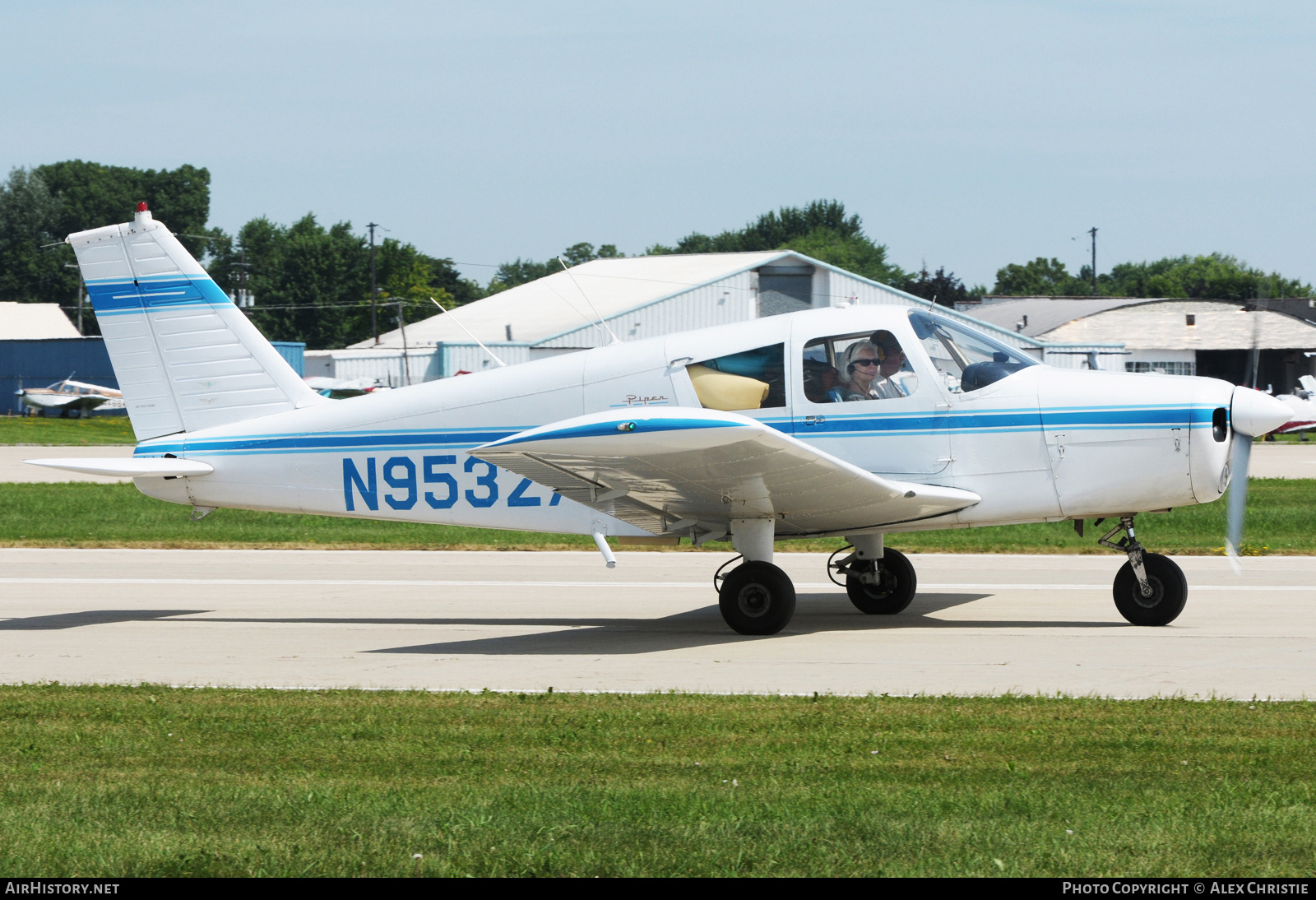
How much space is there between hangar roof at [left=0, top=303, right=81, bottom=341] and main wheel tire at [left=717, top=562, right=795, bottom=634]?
9179 centimetres

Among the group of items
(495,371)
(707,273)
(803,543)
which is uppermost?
(707,273)

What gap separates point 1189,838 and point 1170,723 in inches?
84.0

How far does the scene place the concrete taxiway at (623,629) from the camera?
348 inches

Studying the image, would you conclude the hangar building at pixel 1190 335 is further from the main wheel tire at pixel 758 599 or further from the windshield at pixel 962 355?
the main wheel tire at pixel 758 599

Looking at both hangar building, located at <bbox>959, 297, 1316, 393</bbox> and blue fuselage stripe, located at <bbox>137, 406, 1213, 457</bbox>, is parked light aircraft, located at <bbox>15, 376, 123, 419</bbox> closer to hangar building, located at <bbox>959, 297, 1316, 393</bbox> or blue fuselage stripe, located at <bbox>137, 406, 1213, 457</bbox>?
hangar building, located at <bbox>959, 297, 1316, 393</bbox>

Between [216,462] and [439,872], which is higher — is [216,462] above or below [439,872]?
above

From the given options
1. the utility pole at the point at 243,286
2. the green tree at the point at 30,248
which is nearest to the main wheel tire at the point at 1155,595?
the utility pole at the point at 243,286

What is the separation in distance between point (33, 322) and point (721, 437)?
9708 cm

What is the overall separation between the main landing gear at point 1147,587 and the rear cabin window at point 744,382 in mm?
2619

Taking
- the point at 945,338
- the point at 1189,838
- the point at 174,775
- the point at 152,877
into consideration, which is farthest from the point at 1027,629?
the point at 152,877

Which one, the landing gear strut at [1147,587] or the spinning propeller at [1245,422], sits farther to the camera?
the landing gear strut at [1147,587]

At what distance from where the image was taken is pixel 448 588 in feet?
45.7

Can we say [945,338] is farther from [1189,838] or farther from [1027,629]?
[1189,838]

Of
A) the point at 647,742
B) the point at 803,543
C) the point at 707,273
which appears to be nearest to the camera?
the point at 647,742
